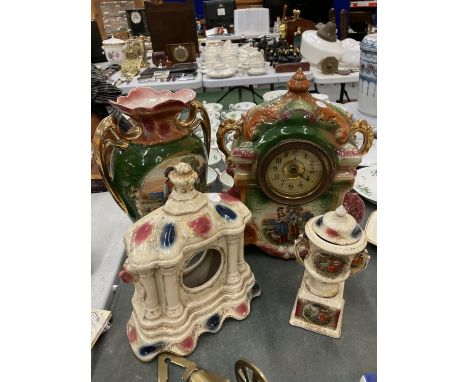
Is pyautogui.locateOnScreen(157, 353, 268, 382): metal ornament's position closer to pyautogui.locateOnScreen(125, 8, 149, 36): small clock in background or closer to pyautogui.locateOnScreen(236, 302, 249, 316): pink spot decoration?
pyautogui.locateOnScreen(236, 302, 249, 316): pink spot decoration

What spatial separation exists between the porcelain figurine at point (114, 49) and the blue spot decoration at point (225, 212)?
2.51 m

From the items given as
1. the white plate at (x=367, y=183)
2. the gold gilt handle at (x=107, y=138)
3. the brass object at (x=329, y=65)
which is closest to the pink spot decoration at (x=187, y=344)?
the gold gilt handle at (x=107, y=138)

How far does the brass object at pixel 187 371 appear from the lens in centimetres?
71

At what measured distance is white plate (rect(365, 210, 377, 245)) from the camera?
112 centimetres

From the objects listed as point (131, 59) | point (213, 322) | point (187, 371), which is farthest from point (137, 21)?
point (187, 371)

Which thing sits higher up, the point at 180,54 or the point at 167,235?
the point at 180,54

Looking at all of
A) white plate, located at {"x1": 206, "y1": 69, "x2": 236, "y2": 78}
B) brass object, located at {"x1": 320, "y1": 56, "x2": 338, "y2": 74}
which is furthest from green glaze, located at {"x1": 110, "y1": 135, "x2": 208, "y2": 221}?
brass object, located at {"x1": 320, "y1": 56, "x2": 338, "y2": 74}

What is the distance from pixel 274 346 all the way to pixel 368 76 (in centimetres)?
154

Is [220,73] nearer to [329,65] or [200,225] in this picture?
[329,65]

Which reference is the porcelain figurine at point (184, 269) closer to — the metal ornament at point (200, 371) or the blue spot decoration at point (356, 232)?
the metal ornament at point (200, 371)

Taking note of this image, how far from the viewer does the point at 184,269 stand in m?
0.85

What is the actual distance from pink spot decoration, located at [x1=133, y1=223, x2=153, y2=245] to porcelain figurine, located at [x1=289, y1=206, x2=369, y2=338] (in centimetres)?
35

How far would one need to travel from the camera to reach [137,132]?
923 millimetres

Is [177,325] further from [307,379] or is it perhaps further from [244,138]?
[244,138]
